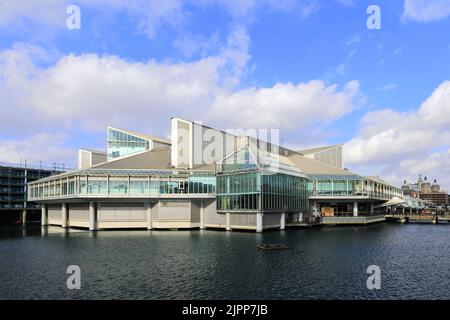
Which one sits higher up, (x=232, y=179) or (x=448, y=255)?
(x=232, y=179)

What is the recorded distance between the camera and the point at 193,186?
93.2 meters

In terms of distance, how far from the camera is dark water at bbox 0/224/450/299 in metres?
32.5

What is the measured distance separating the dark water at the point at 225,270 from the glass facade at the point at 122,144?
5979 centimetres

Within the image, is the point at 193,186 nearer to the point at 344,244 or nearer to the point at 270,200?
the point at 270,200

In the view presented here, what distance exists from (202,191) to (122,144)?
139ft

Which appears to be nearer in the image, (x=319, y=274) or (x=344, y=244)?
(x=319, y=274)

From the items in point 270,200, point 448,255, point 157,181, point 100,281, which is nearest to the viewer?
point 100,281

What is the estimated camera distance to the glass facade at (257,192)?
8400 centimetres

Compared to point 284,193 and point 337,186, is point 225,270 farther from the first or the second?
point 337,186

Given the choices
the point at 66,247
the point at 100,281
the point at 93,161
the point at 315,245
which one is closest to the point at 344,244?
the point at 315,245

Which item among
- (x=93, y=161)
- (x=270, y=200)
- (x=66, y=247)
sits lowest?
(x=66, y=247)

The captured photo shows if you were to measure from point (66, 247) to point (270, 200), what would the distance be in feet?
147
